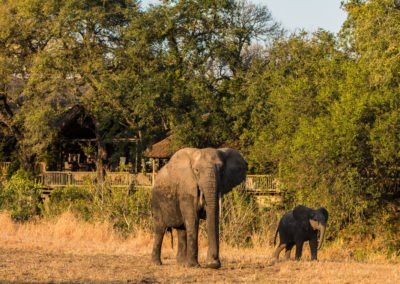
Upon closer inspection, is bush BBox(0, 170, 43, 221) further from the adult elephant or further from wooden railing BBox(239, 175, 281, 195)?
the adult elephant

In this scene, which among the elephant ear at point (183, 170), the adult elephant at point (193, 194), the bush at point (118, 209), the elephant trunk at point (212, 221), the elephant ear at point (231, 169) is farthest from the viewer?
the bush at point (118, 209)

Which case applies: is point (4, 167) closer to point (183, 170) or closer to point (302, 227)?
point (302, 227)

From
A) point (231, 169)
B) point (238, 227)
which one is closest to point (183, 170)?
point (231, 169)

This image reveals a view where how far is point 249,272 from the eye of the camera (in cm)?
1464

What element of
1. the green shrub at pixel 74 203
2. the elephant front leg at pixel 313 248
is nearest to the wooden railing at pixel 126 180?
the green shrub at pixel 74 203

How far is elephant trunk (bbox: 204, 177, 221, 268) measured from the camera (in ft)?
47.6

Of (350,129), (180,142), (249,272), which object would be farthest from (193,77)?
(249,272)

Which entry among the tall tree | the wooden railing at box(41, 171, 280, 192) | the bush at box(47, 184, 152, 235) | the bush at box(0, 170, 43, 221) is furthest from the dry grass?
the tall tree

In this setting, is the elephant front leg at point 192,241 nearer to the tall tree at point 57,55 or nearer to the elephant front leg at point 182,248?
the elephant front leg at point 182,248

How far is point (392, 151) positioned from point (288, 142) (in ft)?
18.4

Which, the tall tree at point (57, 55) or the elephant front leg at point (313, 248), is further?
the tall tree at point (57, 55)

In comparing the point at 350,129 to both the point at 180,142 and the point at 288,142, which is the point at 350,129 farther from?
the point at 180,142

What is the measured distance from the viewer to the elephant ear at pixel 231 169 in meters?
15.4

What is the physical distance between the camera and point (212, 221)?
571 inches
